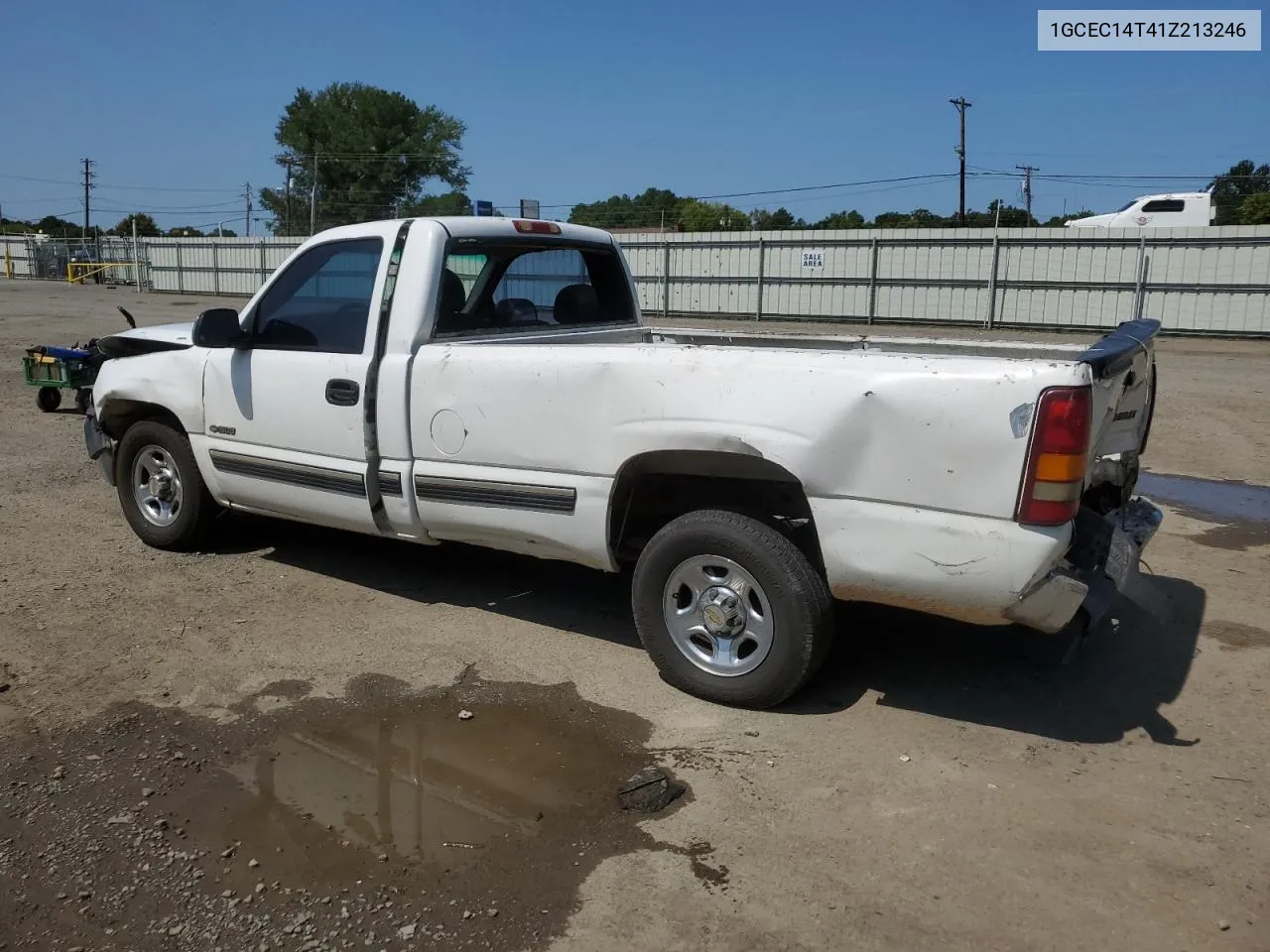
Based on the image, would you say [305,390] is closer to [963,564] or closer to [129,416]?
[129,416]

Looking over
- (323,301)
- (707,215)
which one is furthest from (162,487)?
(707,215)

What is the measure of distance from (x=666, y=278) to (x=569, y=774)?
24822mm

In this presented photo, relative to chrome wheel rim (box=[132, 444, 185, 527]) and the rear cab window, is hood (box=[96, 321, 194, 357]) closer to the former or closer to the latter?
chrome wheel rim (box=[132, 444, 185, 527])

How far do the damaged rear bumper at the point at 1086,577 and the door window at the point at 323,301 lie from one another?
3121mm

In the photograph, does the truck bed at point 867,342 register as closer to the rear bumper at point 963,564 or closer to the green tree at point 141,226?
Result: the rear bumper at point 963,564

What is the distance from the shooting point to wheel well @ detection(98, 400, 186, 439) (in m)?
5.93

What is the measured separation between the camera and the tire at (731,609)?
3.89m

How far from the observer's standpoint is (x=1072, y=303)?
2270 cm

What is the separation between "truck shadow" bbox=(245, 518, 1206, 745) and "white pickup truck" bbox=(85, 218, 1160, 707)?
0.47m

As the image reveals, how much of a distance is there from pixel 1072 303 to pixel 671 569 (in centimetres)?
2111

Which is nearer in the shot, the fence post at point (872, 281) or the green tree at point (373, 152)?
the fence post at point (872, 281)

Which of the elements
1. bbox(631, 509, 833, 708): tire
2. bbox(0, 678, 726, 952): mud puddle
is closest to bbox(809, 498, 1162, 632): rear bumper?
bbox(631, 509, 833, 708): tire

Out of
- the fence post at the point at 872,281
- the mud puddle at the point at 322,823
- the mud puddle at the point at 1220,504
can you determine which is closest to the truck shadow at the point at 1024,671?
the mud puddle at the point at 322,823

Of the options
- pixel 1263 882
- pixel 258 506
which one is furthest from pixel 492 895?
pixel 258 506
